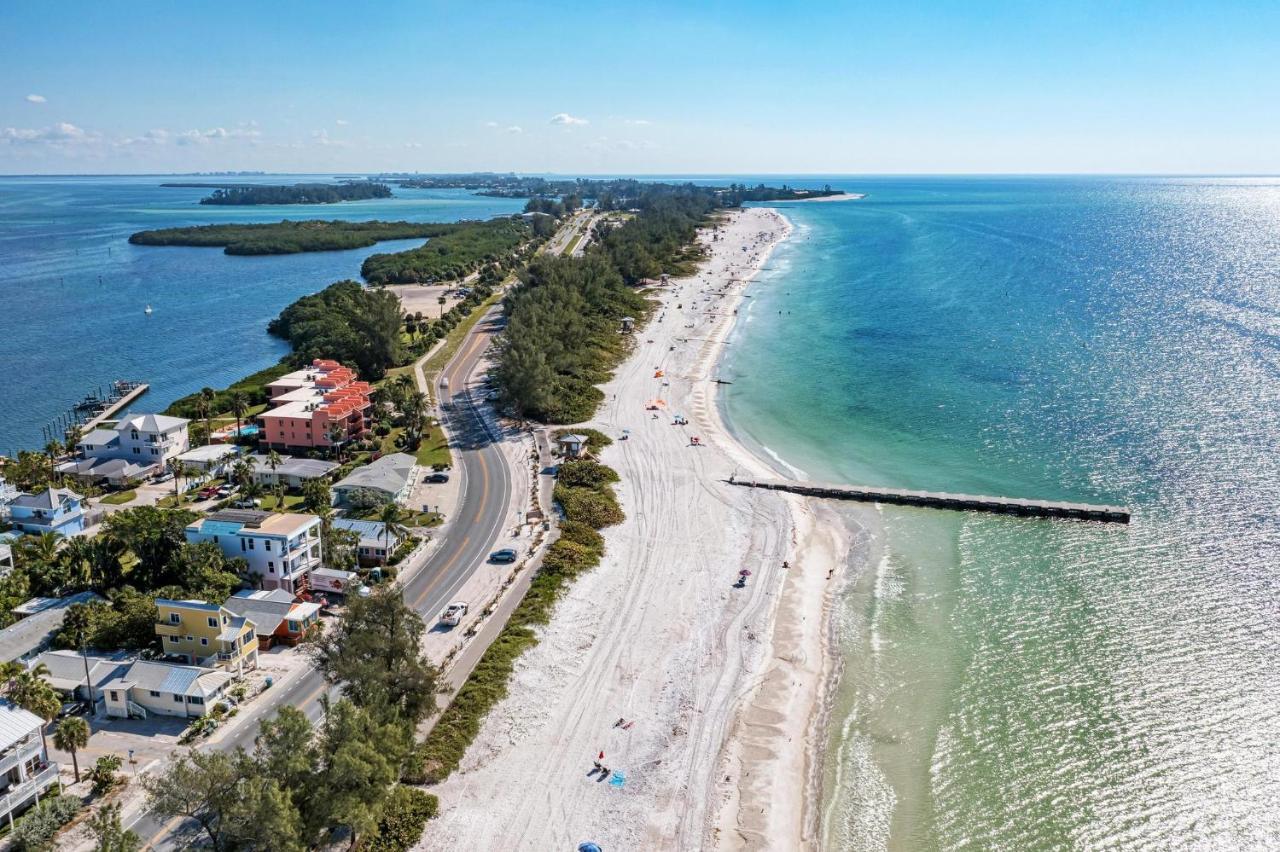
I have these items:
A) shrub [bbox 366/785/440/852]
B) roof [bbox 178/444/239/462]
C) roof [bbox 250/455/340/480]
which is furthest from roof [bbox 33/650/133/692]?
roof [bbox 178/444/239/462]

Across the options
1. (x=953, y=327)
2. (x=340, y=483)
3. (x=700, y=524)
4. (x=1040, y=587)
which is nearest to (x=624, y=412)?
(x=700, y=524)

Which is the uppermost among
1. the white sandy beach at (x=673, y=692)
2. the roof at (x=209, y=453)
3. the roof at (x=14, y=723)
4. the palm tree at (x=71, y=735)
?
the roof at (x=14, y=723)

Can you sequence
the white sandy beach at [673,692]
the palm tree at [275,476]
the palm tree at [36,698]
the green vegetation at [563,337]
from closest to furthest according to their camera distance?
the palm tree at [36,698] < the white sandy beach at [673,692] < the palm tree at [275,476] < the green vegetation at [563,337]

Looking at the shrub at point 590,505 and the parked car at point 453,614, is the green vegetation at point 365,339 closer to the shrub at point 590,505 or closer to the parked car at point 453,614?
the shrub at point 590,505

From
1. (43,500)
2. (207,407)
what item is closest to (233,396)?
(207,407)

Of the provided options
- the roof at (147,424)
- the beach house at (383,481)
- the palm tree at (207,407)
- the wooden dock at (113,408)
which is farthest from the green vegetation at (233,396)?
the beach house at (383,481)
